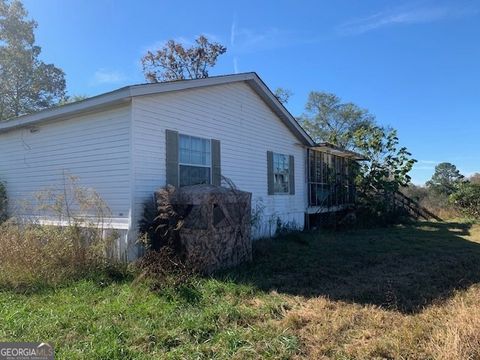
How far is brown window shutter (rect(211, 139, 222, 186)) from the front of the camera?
9.63 metres

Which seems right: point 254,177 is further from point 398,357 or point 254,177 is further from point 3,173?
point 398,357

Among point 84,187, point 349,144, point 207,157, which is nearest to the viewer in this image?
point 84,187

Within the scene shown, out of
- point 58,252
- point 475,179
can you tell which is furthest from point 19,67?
point 475,179

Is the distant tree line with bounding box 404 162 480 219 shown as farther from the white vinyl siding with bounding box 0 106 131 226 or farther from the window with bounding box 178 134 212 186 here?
the white vinyl siding with bounding box 0 106 131 226

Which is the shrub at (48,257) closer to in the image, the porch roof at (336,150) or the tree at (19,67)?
the porch roof at (336,150)

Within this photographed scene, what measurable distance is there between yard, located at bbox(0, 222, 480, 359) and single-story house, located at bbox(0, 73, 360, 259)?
253cm

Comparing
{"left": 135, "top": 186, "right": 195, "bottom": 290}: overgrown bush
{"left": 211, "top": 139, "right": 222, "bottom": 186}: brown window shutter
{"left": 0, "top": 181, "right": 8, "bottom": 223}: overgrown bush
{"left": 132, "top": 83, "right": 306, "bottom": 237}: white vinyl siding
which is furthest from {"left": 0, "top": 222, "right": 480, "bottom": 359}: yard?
{"left": 0, "top": 181, "right": 8, "bottom": 223}: overgrown bush

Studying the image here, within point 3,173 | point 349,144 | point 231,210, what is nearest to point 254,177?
point 231,210

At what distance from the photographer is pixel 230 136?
10.5 metres

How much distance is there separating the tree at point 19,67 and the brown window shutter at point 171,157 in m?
19.9

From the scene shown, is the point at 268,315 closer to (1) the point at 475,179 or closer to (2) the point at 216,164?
(2) the point at 216,164

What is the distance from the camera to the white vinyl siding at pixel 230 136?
7949 mm

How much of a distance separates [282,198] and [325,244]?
279 centimetres

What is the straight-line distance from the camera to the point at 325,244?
1043 centimetres
